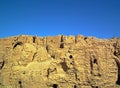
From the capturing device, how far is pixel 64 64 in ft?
136

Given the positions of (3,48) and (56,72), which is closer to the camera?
(56,72)

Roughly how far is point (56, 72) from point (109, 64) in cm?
713

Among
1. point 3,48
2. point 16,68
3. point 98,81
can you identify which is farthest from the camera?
point 3,48

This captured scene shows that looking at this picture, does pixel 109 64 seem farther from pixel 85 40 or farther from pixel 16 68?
pixel 16 68

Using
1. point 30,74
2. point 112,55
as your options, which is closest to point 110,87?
point 112,55

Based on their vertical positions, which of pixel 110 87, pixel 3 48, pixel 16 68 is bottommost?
pixel 110 87

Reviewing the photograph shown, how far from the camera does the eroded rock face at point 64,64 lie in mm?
40625

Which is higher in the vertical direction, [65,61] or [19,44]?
[19,44]

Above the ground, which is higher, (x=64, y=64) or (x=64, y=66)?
(x=64, y=64)

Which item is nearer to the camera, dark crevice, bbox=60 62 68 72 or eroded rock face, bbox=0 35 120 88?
eroded rock face, bbox=0 35 120 88

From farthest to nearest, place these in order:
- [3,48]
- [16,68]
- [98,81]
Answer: [3,48] → [16,68] → [98,81]

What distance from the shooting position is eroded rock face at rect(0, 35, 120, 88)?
4062 centimetres

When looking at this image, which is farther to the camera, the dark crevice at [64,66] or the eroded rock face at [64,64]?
the dark crevice at [64,66]

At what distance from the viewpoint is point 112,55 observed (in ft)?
137
